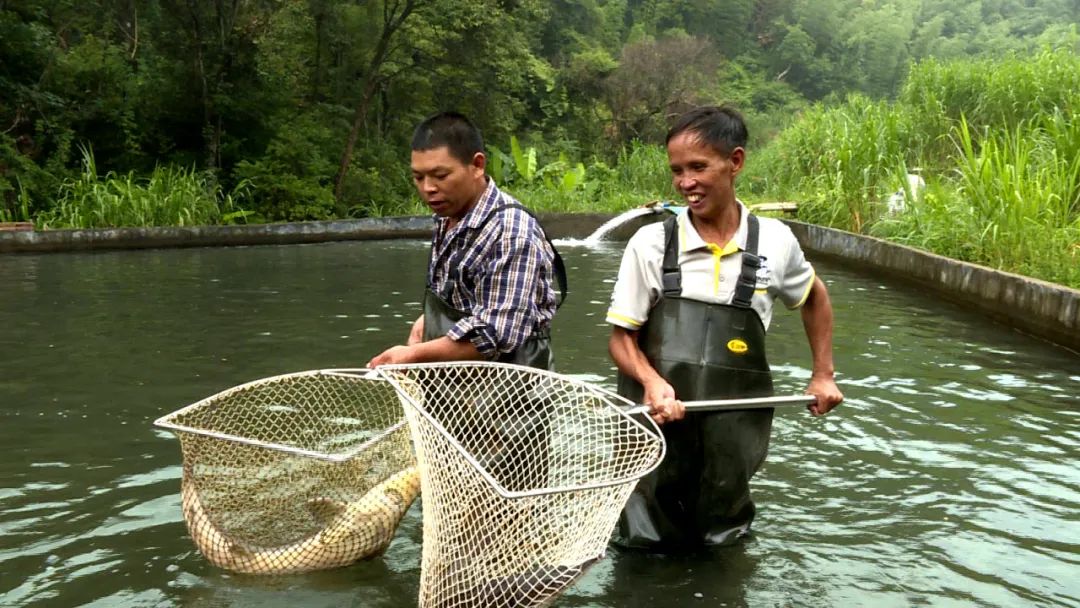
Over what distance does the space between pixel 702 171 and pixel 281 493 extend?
6.07ft

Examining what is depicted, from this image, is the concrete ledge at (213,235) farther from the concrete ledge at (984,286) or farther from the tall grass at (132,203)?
the concrete ledge at (984,286)

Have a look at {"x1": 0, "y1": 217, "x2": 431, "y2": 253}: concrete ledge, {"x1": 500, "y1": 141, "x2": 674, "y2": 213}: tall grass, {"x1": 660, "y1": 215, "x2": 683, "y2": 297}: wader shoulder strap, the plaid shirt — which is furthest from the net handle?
{"x1": 500, "y1": 141, "x2": 674, "y2": 213}: tall grass

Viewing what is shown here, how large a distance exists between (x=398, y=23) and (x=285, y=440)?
16.9 meters

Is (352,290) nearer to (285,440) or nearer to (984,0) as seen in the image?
(285,440)

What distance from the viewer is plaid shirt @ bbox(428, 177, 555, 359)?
3355 millimetres

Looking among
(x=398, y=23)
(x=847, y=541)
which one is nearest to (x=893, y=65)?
(x=398, y=23)

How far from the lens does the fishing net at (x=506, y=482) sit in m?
2.86

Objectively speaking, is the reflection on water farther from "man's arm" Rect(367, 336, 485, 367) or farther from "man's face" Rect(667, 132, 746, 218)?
"man's face" Rect(667, 132, 746, 218)

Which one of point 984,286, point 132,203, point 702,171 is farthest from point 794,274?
point 132,203

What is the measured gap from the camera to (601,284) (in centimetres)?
1159

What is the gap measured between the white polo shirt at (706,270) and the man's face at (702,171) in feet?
0.35

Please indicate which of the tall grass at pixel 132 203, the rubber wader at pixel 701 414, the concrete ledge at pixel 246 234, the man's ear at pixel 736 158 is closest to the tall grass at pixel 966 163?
the concrete ledge at pixel 246 234

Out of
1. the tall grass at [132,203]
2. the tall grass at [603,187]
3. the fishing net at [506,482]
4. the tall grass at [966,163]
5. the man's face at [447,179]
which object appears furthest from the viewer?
the tall grass at [603,187]

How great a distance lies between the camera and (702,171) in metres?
3.32
